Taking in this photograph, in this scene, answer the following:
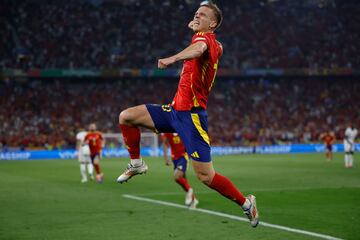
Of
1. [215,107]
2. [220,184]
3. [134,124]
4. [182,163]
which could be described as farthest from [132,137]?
[215,107]

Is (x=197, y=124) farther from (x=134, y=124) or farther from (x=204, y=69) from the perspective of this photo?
(x=134, y=124)

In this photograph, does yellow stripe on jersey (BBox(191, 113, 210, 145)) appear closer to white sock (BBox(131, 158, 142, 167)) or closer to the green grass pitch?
white sock (BBox(131, 158, 142, 167))

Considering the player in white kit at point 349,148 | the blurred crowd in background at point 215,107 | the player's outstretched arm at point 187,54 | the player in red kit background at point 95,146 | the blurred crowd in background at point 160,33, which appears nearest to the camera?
the player's outstretched arm at point 187,54

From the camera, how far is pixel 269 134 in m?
53.9

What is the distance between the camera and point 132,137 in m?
8.07

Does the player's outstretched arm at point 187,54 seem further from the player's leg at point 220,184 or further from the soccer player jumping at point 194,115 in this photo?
the player's leg at point 220,184

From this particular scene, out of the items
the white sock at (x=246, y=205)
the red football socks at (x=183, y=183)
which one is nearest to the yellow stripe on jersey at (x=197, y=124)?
the white sock at (x=246, y=205)

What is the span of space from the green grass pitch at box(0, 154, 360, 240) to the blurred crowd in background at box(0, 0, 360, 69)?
3117 centimetres

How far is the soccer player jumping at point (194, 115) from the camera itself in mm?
7738

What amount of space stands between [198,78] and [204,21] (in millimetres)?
713

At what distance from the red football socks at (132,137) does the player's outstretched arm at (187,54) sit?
4.97 feet

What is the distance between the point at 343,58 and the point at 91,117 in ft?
84.4

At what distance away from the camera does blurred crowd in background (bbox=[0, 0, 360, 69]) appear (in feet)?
175

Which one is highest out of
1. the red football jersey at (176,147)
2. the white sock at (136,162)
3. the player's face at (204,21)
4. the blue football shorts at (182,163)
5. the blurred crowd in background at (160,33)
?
the blurred crowd in background at (160,33)
